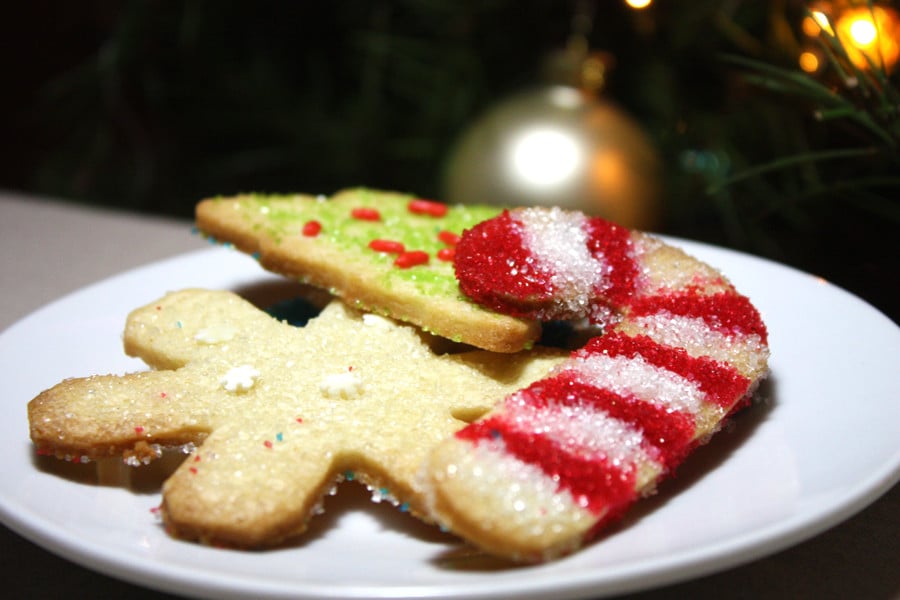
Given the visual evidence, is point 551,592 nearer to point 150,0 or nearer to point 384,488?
point 384,488

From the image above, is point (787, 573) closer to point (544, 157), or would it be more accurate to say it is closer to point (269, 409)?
point (269, 409)

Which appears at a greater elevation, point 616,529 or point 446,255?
point 446,255

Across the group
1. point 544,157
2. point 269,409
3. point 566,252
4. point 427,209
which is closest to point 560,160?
point 544,157

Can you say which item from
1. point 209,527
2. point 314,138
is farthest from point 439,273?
point 314,138

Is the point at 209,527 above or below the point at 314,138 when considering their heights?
below

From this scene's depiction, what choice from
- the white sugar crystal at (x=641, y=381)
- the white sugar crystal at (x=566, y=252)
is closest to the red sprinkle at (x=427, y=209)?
the white sugar crystal at (x=566, y=252)

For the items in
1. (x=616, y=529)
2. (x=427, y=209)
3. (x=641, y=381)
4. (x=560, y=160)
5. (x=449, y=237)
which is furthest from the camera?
(x=560, y=160)
